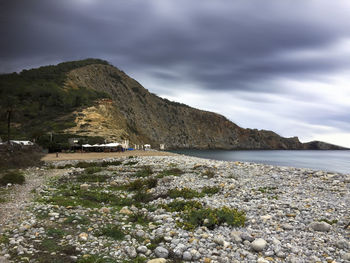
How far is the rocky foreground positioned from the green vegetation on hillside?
60.4 m

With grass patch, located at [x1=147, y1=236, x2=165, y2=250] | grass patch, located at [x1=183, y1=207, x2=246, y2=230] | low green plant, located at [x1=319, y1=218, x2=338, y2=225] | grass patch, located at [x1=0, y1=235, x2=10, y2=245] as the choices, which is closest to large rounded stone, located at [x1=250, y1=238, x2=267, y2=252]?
grass patch, located at [x1=183, y1=207, x2=246, y2=230]

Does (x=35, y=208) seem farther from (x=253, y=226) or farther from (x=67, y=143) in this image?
(x=67, y=143)

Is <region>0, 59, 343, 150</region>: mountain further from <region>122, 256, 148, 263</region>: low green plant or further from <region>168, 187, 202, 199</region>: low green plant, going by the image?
<region>122, 256, 148, 263</region>: low green plant

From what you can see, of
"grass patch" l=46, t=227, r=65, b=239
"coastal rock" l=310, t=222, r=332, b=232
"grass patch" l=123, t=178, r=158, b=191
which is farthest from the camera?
"grass patch" l=123, t=178, r=158, b=191

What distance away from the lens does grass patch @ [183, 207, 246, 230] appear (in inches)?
425

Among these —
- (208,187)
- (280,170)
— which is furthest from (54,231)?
(280,170)

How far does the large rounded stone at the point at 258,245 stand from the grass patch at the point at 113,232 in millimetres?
4532

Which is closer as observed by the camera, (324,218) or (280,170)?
(324,218)

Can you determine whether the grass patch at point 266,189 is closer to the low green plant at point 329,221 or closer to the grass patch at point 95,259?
the low green plant at point 329,221

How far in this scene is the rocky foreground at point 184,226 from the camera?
27.6 feet

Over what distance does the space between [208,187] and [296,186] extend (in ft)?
20.9

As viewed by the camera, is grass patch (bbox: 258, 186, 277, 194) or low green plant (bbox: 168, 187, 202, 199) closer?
low green plant (bbox: 168, 187, 202, 199)

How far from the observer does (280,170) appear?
87.4ft

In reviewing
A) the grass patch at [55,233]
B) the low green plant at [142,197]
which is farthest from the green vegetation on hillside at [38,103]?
the grass patch at [55,233]
